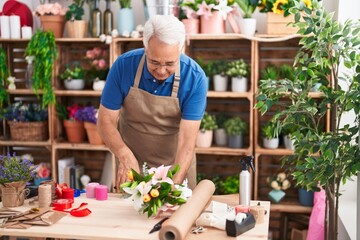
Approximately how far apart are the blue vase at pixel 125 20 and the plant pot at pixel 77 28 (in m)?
0.32

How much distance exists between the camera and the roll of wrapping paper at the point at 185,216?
6.13 ft

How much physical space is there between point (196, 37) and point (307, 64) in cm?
132

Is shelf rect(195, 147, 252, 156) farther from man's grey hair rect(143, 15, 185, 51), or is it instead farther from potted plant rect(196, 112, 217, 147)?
man's grey hair rect(143, 15, 185, 51)

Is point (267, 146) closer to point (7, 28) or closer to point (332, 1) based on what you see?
point (332, 1)

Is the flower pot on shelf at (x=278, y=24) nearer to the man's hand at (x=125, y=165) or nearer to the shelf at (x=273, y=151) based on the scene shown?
the shelf at (x=273, y=151)

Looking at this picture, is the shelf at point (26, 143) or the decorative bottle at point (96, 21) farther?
the shelf at point (26, 143)

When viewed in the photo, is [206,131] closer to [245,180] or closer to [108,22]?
[108,22]

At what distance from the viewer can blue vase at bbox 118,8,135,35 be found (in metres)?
4.15

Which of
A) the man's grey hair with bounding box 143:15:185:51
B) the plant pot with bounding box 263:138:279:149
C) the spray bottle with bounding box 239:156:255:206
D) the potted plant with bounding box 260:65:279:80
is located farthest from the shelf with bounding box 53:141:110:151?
the spray bottle with bounding box 239:156:255:206

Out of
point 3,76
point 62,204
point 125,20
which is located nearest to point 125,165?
point 62,204

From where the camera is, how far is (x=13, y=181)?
7.68 ft

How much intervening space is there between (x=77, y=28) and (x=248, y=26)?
1.40 meters

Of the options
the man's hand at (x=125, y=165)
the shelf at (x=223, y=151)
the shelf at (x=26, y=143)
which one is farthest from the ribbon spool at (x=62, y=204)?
the shelf at (x=26, y=143)

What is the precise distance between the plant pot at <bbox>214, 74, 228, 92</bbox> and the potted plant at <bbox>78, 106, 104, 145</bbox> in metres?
1.03
